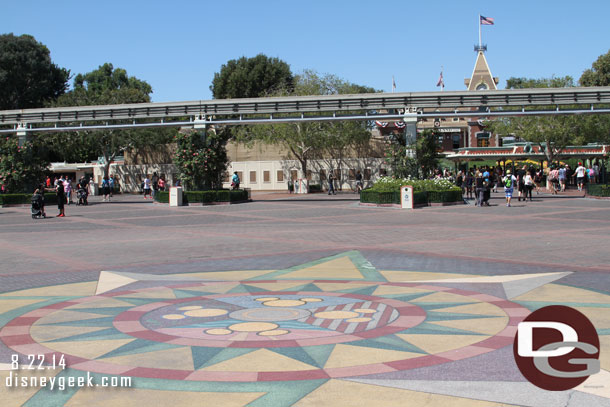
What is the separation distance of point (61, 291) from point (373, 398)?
250 inches

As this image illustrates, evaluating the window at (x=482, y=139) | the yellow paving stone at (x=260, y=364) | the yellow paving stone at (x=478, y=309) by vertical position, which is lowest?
the yellow paving stone at (x=478, y=309)

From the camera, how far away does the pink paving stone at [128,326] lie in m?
7.04

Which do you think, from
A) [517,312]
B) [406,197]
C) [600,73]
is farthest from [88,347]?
[600,73]

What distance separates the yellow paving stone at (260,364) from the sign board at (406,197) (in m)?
23.1

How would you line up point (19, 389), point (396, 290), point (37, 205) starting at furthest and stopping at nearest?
point (37, 205) < point (396, 290) < point (19, 389)

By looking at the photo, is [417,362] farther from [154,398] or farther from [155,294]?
[155,294]

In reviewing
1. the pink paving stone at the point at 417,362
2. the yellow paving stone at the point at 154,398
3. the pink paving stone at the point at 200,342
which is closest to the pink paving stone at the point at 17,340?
the pink paving stone at the point at 200,342

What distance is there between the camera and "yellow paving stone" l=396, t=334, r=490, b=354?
243 inches

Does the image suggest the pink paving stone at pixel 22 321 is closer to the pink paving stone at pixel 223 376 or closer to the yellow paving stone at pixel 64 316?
the yellow paving stone at pixel 64 316

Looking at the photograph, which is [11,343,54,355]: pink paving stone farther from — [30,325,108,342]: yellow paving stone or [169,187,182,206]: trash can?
[169,187,182,206]: trash can

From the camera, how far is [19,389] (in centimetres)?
514

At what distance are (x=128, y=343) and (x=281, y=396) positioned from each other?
7.35ft

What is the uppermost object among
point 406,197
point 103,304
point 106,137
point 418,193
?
point 106,137

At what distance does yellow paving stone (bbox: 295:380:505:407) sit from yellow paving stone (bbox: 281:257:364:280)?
5.46 metres
